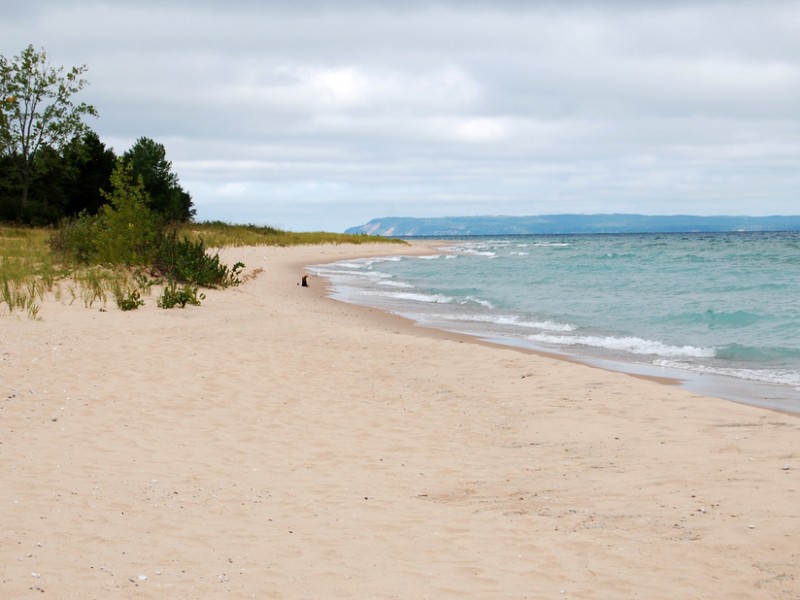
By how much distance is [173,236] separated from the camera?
21.2m

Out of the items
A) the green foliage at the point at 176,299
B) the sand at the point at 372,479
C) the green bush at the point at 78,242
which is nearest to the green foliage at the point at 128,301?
the green foliage at the point at 176,299

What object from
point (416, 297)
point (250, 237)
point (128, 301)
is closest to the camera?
point (128, 301)

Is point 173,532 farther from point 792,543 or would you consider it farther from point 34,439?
point 792,543

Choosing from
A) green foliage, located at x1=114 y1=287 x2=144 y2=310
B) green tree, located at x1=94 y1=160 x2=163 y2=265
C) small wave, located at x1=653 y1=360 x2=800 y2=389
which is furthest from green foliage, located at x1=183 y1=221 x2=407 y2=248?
small wave, located at x1=653 y1=360 x2=800 y2=389

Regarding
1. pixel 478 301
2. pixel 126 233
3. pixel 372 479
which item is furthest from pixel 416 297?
pixel 372 479

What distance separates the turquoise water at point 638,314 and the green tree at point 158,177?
20294 millimetres

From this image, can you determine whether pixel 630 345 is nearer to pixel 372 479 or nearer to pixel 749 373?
pixel 749 373

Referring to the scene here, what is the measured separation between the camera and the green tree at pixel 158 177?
52562 millimetres

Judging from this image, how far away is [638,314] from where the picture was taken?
20.3 m

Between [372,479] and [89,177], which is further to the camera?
[89,177]

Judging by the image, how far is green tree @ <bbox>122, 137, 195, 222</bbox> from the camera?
52.6 meters

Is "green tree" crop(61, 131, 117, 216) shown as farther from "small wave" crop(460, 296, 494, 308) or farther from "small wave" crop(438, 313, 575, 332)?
"small wave" crop(438, 313, 575, 332)

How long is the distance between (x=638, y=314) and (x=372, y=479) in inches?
603

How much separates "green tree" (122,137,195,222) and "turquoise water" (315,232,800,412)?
20294 mm
